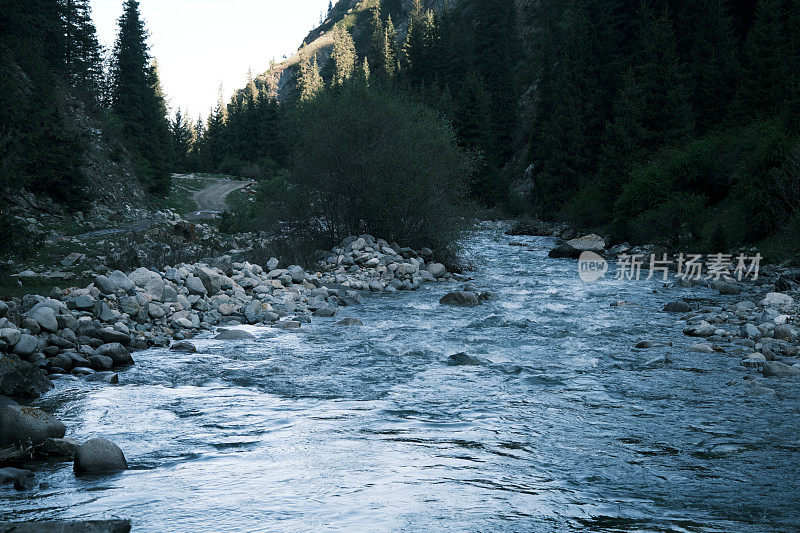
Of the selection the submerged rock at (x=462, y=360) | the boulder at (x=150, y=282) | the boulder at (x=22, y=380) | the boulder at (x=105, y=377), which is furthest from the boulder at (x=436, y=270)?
the boulder at (x=22, y=380)

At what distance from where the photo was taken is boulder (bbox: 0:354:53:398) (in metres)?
7.43

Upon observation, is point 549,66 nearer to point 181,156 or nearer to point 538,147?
point 538,147

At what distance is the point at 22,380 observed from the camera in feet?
24.7

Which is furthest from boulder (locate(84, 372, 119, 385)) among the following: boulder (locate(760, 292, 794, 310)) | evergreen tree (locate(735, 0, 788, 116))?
evergreen tree (locate(735, 0, 788, 116))

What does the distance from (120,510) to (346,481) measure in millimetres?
1680

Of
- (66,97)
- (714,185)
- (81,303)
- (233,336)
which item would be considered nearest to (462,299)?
(233,336)

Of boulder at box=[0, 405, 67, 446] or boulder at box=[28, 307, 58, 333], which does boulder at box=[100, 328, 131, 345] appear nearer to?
boulder at box=[28, 307, 58, 333]

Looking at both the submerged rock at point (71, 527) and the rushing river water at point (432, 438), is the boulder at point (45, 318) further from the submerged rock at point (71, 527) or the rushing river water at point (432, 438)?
the submerged rock at point (71, 527)

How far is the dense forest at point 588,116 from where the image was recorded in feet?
73.8

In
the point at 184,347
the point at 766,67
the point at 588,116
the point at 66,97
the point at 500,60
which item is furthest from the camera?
the point at 500,60

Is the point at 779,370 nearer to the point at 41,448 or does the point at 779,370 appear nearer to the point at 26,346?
the point at 41,448

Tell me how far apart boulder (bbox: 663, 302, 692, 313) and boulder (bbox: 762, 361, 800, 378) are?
573cm

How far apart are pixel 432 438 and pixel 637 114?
106ft

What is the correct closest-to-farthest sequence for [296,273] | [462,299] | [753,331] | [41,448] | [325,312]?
[41,448] < [753,331] < [325,312] < [462,299] < [296,273]
